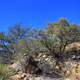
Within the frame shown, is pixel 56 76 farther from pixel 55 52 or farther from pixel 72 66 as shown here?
pixel 55 52

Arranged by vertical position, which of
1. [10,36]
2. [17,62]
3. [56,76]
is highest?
[10,36]

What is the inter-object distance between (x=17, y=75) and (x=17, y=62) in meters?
2.43

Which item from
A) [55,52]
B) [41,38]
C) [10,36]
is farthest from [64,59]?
[10,36]

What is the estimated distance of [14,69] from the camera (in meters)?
15.9

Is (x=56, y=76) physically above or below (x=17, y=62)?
below

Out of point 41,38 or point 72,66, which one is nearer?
point 72,66

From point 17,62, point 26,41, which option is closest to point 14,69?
point 17,62

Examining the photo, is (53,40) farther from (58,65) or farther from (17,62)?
(17,62)

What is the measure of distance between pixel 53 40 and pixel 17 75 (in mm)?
7105

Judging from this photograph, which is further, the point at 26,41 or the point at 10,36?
the point at 10,36

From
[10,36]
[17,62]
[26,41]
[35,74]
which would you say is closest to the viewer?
[35,74]

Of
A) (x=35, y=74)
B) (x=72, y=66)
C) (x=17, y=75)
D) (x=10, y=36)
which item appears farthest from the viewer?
(x=10, y=36)

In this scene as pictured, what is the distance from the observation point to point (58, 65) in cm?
1898

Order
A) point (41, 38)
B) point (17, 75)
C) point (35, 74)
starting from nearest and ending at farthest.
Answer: point (17, 75) → point (35, 74) → point (41, 38)
